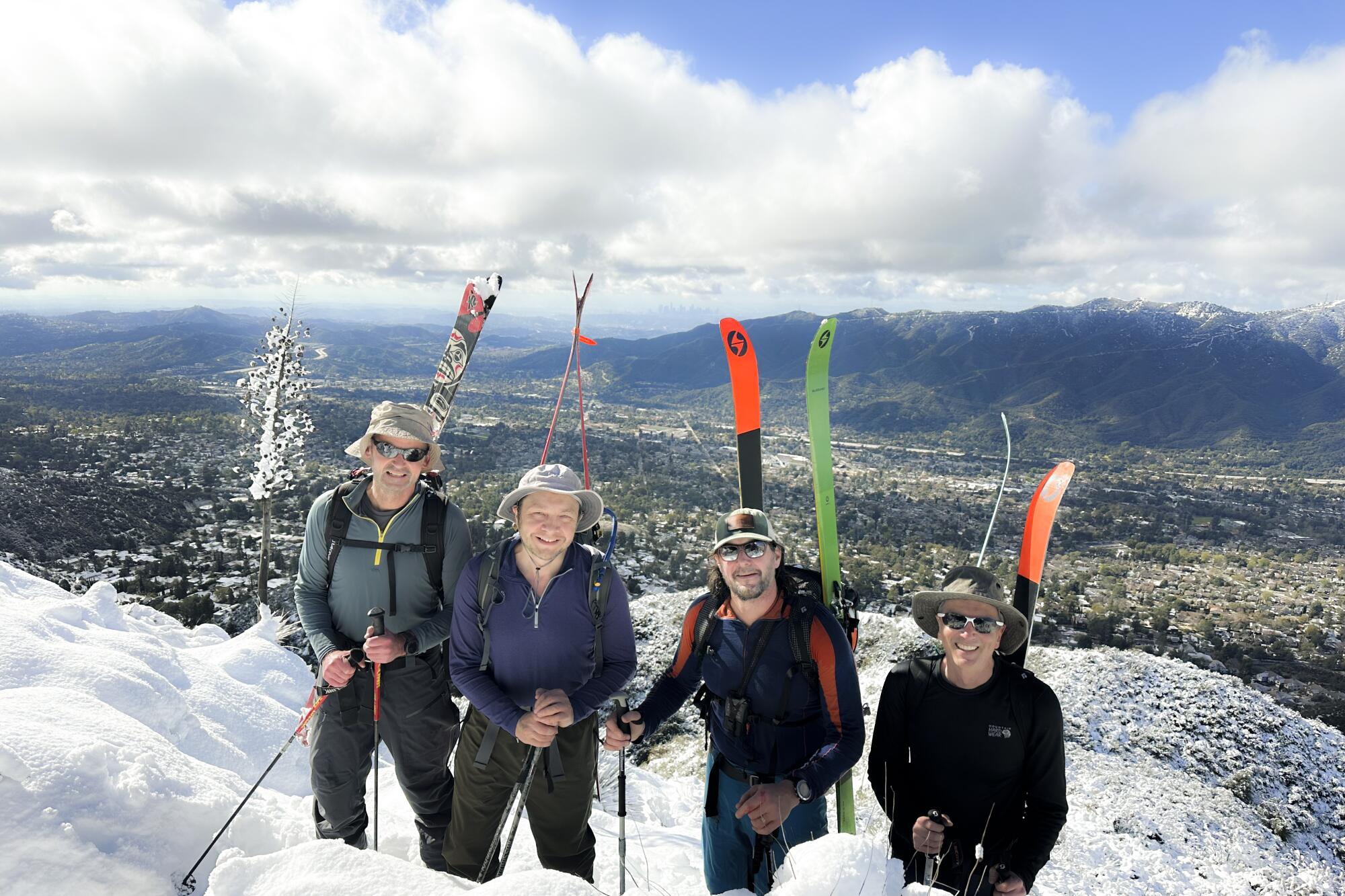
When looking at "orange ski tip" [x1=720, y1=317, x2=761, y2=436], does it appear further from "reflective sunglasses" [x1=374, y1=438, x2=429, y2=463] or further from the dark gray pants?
the dark gray pants

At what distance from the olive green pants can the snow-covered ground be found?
2.36 feet

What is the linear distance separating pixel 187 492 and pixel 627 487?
44.9m

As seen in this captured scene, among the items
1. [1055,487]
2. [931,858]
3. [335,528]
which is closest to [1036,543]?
[1055,487]

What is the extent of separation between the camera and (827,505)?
6359 millimetres

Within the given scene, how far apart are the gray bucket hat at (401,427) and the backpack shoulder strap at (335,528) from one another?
0.31 metres

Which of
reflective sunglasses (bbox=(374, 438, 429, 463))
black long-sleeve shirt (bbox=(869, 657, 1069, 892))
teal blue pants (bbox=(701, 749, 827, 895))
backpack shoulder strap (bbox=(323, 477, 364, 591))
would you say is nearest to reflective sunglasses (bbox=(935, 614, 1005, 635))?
black long-sleeve shirt (bbox=(869, 657, 1069, 892))

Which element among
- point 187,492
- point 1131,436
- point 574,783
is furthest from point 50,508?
point 1131,436

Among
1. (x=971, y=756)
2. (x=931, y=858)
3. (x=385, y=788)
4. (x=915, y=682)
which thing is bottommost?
(x=385, y=788)

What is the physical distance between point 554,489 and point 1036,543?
14.8 feet

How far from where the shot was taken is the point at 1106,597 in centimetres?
4859

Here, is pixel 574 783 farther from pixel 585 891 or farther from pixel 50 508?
pixel 50 508

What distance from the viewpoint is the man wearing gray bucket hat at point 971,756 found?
10.6ft

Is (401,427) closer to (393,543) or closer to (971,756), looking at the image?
(393,543)

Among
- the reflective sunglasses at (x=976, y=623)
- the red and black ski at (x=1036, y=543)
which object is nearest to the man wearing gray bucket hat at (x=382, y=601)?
the reflective sunglasses at (x=976, y=623)
